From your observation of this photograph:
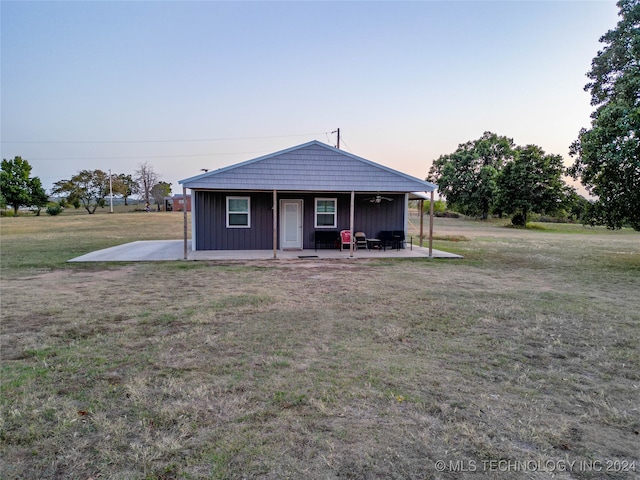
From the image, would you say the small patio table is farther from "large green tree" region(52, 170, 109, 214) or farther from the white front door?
"large green tree" region(52, 170, 109, 214)

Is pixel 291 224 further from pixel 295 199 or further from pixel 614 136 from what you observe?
pixel 614 136

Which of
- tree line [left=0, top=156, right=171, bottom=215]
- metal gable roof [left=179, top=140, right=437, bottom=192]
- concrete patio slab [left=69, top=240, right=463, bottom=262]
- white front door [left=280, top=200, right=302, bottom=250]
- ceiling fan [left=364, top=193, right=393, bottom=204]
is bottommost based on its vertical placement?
concrete patio slab [left=69, top=240, right=463, bottom=262]

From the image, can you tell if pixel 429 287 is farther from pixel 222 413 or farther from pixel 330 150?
pixel 330 150

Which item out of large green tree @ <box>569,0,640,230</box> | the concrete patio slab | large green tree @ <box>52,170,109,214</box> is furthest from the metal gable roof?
large green tree @ <box>52,170,109,214</box>

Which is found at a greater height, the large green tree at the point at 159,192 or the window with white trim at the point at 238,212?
the large green tree at the point at 159,192

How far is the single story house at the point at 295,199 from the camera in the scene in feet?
39.8

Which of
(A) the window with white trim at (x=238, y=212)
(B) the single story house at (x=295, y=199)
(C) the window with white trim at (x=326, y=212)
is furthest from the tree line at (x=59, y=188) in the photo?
(C) the window with white trim at (x=326, y=212)

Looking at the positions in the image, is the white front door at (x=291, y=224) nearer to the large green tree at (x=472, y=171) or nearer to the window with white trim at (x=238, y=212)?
the window with white trim at (x=238, y=212)

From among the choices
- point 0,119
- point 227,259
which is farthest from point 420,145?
point 0,119

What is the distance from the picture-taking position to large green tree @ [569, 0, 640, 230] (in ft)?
32.0

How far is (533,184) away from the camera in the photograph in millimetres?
32375

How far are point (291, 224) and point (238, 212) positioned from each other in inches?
82.7

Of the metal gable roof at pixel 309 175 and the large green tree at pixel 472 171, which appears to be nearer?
the metal gable roof at pixel 309 175

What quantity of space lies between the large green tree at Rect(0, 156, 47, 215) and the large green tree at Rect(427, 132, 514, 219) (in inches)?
2048
